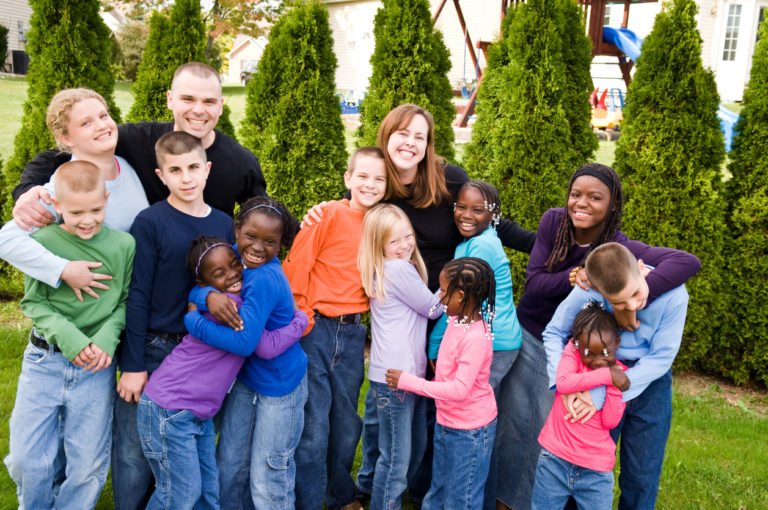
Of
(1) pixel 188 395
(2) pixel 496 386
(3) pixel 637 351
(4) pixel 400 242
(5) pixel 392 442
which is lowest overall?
(5) pixel 392 442

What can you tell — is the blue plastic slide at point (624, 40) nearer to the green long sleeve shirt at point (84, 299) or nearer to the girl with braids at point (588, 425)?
the girl with braids at point (588, 425)

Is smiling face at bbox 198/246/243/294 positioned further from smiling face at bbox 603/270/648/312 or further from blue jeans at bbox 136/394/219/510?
smiling face at bbox 603/270/648/312

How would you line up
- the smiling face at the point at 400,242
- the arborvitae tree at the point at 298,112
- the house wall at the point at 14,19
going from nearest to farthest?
1. the smiling face at the point at 400,242
2. the arborvitae tree at the point at 298,112
3. the house wall at the point at 14,19

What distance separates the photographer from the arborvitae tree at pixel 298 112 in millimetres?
5535

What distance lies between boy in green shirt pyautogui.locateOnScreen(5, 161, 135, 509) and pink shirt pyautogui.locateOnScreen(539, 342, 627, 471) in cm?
208

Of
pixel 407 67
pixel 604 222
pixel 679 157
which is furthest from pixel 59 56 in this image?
pixel 679 157

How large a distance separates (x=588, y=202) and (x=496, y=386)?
1.09 meters

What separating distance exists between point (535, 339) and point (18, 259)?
2.53 meters

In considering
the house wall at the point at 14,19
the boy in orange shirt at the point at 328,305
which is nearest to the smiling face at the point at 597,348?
the boy in orange shirt at the point at 328,305

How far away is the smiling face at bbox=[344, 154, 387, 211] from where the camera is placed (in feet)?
10.6

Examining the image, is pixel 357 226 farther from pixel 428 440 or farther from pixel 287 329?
pixel 428 440

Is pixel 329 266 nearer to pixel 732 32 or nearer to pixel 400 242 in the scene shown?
pixel 400 242

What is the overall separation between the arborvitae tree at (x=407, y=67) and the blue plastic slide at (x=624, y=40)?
13539mm

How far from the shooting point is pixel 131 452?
291 cm
